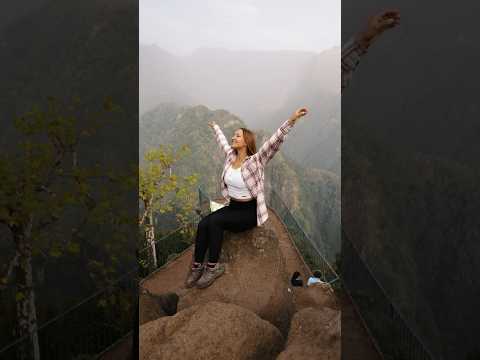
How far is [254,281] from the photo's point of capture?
10.9ft

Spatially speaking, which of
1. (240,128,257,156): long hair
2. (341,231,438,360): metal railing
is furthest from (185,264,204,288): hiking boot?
(341,231,438,360): metal railing

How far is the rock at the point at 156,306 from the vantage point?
3412 mm

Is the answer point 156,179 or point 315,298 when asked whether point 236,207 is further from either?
point 156,179

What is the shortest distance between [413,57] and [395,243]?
10.6 ft

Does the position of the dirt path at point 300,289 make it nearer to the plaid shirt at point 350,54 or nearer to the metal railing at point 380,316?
the metal railing at point 380,316

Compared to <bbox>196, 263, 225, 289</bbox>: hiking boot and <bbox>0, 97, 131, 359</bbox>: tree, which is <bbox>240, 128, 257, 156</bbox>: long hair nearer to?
<bbox>196, 263, 225, 289</bbox>: hiking boot

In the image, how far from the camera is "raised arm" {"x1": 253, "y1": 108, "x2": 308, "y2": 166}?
309 centimetres

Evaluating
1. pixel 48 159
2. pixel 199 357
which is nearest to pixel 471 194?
pixel 199 357

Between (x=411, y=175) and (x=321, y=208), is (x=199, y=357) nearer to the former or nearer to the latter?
(x=411, y=175)

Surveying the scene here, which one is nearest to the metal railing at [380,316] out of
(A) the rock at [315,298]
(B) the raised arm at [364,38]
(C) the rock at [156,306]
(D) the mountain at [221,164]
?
(A) the rock at [315,298]

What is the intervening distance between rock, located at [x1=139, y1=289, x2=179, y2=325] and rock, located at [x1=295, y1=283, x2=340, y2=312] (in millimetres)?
1276

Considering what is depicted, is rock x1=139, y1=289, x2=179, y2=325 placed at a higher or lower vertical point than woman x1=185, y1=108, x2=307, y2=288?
lower

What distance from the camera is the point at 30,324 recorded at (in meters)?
5.29

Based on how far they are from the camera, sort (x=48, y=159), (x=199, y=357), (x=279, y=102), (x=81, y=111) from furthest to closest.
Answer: (x=279, y=102)
(x=81, y=111)
(x=48, y=159)
(x=199, y=357)
